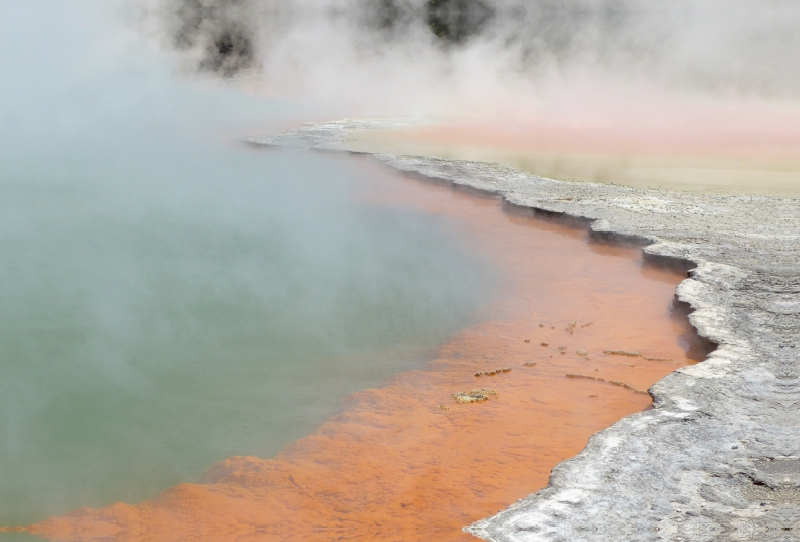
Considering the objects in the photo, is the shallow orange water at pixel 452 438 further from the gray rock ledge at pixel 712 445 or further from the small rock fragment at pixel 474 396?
the gray rock ledge at pixel 712 445

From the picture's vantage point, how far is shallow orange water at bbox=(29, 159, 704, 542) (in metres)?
2.73

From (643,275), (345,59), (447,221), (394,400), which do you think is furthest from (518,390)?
(345,59)

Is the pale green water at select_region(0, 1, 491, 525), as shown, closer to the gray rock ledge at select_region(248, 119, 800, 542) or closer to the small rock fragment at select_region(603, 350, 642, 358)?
the small rock fragment at select_region(603, 350, 642, 358)

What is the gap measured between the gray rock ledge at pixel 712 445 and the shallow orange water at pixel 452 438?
27 centimetres

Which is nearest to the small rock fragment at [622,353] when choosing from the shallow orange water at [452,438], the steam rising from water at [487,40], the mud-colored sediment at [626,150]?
the shallow orange water at [452,438]

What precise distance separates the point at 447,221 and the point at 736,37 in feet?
69.1

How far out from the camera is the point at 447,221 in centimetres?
690

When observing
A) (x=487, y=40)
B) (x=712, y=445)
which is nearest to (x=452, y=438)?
(x=712, y=445)

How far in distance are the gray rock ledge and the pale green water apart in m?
1.39

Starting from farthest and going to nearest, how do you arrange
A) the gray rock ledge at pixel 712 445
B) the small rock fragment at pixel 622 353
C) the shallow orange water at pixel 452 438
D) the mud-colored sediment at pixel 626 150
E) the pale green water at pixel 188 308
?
1. the mud-colored sediment at pixel 626 150
2. the small rock fragment at pixel 622 353
3. the pale green water at pixel 188 308
4. the shallow orange water at pixel 452 438
5. the gray rock ledge at pixel 712 445

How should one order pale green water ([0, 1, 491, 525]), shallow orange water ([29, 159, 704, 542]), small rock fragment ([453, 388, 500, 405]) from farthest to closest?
1. small rock fragment ([453, 388, 500, 405])
2. pale green water ([0, 1, 491, 525])
3. shallow orange water ([29, 159, 704, 542])

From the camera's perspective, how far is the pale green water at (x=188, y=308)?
3348 mm

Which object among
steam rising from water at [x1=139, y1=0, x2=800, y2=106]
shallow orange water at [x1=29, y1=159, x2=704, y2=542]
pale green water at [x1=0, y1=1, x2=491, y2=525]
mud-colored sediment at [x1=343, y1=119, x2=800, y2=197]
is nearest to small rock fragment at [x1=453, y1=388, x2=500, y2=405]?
shallow orange water at [x1=29, y1=159, x2=704, y2=542]

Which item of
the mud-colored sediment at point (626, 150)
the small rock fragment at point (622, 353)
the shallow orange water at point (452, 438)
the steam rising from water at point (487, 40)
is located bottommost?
the shallow orange water at point (452, 438)
